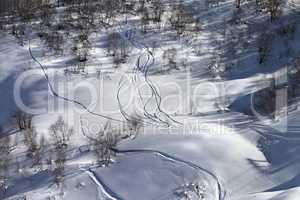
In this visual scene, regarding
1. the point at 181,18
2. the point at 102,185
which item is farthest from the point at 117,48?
the point at 102,185

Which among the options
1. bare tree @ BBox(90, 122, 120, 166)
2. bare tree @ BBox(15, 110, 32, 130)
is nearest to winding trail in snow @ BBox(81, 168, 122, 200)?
bare tree @ BBox(90, 122, 120, 166)

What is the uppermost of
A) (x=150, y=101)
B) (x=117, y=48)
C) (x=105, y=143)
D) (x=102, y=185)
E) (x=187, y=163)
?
(x=117, y=48)

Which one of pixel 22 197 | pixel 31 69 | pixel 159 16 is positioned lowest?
pixel 22 197

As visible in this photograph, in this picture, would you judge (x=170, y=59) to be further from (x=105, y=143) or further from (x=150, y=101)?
(x=105, y=143)

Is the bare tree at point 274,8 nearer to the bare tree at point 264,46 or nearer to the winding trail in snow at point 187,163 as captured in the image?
the bare tree at point 264,46

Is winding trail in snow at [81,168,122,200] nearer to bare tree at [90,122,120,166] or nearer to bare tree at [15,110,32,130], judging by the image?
bare tree at [90,122,120,166]

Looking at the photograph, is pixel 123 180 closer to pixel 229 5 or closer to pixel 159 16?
pixel 159 16

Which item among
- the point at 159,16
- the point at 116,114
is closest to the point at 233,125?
the point at 116,114

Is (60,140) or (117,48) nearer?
(60,140)

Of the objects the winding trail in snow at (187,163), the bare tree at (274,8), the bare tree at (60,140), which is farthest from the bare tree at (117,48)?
the bare tree at (274,8)
